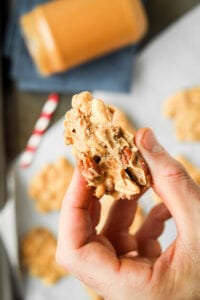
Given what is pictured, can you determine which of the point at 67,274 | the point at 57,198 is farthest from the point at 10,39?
the point at 67,274

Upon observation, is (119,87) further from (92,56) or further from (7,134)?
(7,134)

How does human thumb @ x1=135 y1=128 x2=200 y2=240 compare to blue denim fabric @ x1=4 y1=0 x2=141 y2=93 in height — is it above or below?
below

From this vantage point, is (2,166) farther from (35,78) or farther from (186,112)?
(186,112)

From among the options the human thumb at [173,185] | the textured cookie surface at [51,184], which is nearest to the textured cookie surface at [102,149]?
the human thumb at [173,185]

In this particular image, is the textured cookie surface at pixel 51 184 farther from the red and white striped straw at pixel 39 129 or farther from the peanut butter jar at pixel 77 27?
the peanut butter jar at pixel 77 27

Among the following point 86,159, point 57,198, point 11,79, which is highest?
point 11,79

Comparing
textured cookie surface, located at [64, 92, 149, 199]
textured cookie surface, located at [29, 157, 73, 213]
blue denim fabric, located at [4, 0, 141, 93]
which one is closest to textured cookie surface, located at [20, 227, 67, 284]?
textured cookie surface, located at [29, 157, 73, 213]

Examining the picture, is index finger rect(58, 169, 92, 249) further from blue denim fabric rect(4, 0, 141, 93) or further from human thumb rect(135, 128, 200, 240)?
blue denim fabric rect(4, 0, 141, 93)
